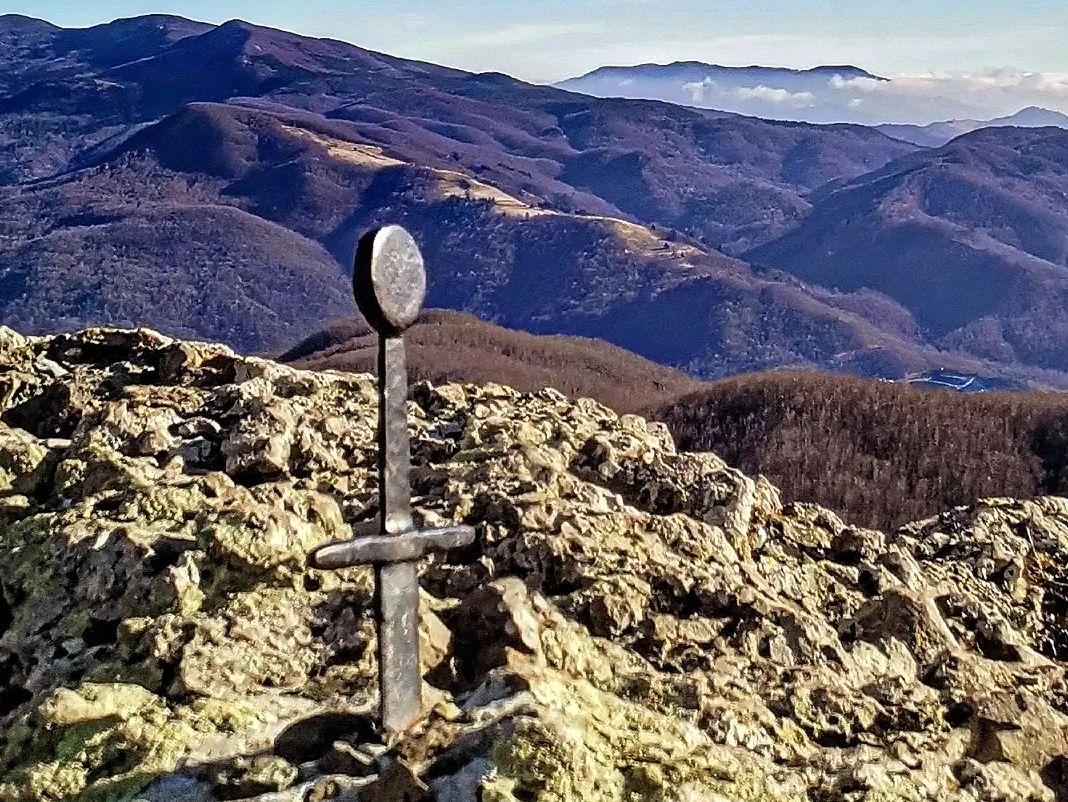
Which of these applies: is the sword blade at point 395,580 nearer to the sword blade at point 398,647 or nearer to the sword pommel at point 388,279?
the sword blade at point 398,647

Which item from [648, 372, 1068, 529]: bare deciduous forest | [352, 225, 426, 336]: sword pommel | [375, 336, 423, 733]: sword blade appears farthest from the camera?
[648, 372, 1068, 529]: bare deciduous forest

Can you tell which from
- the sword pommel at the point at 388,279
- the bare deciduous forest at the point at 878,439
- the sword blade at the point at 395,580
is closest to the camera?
the sword pommel at the point at 388,279

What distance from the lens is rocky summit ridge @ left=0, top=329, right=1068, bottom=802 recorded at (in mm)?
6422

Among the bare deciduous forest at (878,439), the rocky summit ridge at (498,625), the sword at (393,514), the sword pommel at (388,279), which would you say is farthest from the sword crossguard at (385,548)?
the bare deciduous forest at (878,439)

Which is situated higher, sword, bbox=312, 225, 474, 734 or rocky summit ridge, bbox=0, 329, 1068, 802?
sword, bbox=312, 225, 474, 734

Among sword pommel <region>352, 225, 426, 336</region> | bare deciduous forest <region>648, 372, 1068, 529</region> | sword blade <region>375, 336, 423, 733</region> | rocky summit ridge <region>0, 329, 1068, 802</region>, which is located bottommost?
bare deciduous forest <region>648, 372, 1068, 529</region>

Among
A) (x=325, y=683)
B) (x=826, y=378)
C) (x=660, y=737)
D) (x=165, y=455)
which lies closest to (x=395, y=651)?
(x=325, y=683)

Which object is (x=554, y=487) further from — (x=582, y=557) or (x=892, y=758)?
(x=892, y=758)

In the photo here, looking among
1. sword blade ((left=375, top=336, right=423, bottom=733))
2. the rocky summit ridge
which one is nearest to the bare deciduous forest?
the rocky summit ridge

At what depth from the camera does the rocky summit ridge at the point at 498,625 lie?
6.42 metres

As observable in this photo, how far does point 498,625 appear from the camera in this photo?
7.50 m

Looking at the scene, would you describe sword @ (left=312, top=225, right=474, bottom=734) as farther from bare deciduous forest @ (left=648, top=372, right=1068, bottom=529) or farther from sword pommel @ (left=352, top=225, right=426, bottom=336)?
bare deciduous forest @ (left=648, top=372, right=1068, bottom=529)

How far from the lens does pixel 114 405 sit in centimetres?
1077

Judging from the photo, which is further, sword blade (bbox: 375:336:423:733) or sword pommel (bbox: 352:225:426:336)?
sword blade (bbox: 375:336:423:733)
